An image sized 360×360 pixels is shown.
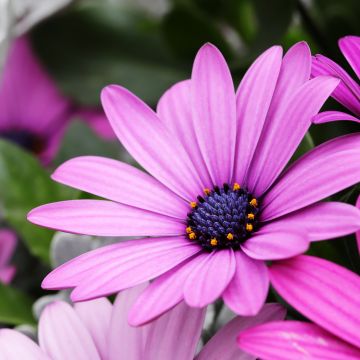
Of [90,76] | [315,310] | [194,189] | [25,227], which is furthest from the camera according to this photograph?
[90,76]

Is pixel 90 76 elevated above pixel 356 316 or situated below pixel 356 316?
above

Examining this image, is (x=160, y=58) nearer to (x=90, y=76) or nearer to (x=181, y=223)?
(x=90, y=76)

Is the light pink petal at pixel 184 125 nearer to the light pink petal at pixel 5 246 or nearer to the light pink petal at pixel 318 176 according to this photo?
the light pink petal at pixel 318 176

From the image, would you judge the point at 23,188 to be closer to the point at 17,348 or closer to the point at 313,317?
the point at 17,348

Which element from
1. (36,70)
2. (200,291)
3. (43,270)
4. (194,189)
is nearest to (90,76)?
(36,70)

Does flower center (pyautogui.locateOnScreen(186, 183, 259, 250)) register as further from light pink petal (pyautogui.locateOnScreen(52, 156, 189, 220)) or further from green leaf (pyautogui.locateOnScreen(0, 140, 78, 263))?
green leaf (pyautogui.locateOnScreen(0, 140, 78, 263))

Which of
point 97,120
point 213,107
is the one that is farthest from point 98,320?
point 97,120
